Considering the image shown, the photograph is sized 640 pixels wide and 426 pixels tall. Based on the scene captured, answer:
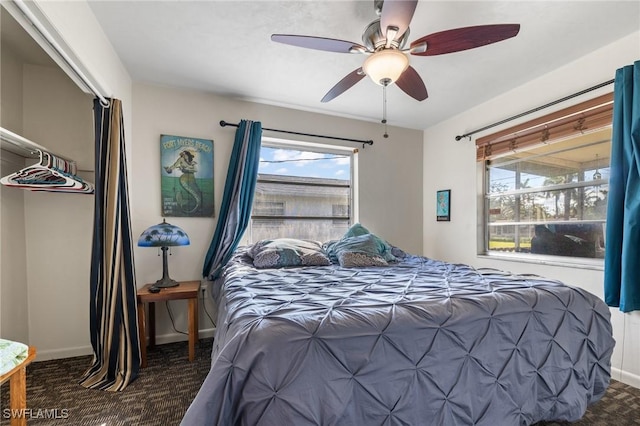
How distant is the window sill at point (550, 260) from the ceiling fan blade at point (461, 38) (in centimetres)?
197

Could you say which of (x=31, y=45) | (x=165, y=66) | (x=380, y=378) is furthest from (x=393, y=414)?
(x=31, y=45)

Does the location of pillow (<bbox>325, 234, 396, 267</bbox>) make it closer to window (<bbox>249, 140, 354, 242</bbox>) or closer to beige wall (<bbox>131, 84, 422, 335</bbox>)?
window (<bbox>249, 140, 354, 242</bbox>)

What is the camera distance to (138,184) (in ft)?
8.88

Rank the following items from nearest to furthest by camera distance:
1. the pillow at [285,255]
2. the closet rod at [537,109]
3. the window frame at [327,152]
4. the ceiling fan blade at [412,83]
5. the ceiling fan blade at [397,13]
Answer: the ceiling fan blade at [397,13]
the ceiling fan blade at [412,83]
the closet rod at [537,109]
the pillow at [285,255]
the window frame at [327,152]

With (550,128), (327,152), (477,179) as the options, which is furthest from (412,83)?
(477,179)

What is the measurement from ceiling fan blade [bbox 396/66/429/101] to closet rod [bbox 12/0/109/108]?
1945mm

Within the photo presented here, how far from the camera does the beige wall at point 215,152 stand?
2.72m

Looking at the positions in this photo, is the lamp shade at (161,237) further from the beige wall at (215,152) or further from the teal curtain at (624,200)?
the teal curtain at (624,200)

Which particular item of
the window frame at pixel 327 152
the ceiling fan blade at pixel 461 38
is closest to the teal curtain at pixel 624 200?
the ceiling fan blade at pixel 461 38

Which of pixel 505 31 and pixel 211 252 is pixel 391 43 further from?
pixel 211 252

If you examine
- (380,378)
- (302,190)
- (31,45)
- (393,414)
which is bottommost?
(393,414)

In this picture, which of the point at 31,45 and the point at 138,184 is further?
the point at 138,184

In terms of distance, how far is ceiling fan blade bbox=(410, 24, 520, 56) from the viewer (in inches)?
58.5

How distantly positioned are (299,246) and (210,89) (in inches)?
70.7
